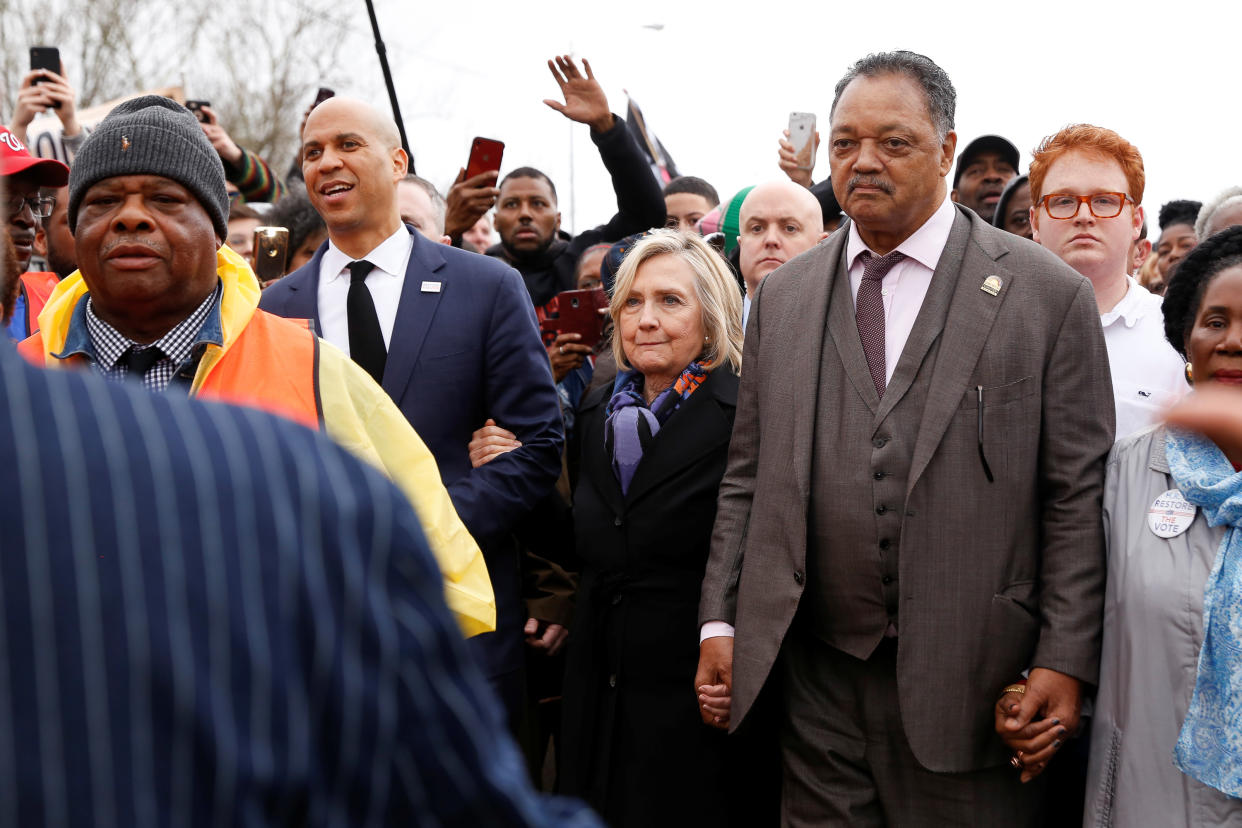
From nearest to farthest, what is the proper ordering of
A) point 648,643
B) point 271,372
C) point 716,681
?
1. point 271,372
2. point 716,681
3. point 648,643

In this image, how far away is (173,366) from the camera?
8.33ft

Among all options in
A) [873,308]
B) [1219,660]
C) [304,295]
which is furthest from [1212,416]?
[304,295]

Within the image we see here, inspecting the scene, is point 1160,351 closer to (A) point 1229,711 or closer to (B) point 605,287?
(A) point 1229,711

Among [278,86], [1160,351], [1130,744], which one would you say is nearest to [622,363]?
[1160,351]

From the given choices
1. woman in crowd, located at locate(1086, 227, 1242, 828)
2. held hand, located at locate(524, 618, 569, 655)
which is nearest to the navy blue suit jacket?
held hand, located at locate(524, 618, 569, 655)

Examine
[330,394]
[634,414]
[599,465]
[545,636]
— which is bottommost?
[545,636]

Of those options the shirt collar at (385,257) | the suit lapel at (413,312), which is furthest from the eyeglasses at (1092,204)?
the shirt collar at (385,257)

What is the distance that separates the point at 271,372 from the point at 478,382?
4.84ft

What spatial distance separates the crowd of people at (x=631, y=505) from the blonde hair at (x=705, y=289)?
0.02m

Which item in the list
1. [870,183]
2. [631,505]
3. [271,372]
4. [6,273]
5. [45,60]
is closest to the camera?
[6,273]

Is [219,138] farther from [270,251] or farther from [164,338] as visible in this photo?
[164,338]

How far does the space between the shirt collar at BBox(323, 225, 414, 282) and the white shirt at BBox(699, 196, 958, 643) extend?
1.53 meters

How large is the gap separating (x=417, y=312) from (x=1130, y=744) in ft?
7.74

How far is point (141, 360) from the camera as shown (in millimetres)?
2549
